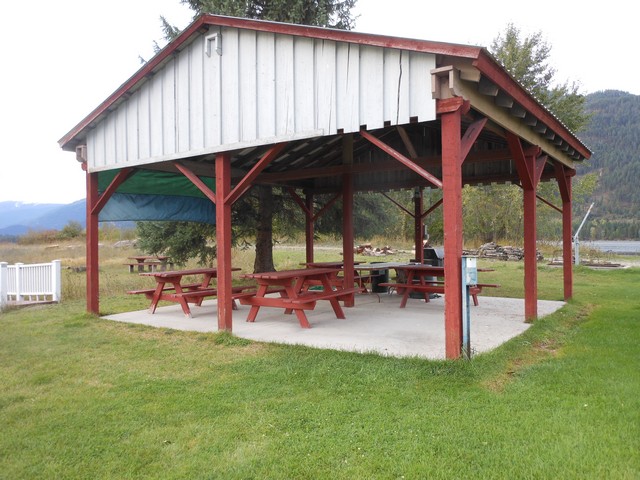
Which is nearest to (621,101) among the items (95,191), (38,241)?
(38,241)

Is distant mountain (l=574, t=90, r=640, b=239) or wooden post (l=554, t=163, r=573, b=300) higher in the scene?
distant mountain (l=574, t=90, r=640, b=239)

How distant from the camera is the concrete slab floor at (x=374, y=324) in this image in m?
5.61

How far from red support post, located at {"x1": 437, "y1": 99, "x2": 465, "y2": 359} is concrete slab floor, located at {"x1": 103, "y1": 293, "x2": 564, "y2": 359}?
50cm

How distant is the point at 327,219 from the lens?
572 inches

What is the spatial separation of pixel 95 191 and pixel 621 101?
160 m

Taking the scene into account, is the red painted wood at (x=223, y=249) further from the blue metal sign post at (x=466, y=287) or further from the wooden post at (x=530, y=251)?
the wooden post at (x=530, y=251)

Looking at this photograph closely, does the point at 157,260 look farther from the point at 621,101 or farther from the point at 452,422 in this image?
the point at 621,101

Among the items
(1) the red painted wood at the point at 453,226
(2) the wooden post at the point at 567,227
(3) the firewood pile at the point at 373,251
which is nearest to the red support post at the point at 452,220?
(1) the red painted wood at the point at 453,226

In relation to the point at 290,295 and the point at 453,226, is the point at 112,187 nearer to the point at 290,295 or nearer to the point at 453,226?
the point at 290,295

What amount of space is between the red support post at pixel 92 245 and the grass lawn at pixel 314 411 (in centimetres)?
218

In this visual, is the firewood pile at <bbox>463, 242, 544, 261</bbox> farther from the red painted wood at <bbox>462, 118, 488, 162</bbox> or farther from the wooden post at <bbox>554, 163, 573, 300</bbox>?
the red painted wood at <bbox>462, 118, 488, 162</bbox>

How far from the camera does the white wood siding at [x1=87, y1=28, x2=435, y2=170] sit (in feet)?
16.1

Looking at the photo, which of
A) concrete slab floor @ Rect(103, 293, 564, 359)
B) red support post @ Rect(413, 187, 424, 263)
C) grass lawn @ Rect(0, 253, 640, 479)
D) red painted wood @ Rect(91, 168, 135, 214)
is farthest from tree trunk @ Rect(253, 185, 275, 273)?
grass lawn @ Rect(0, 253, 640, 479)

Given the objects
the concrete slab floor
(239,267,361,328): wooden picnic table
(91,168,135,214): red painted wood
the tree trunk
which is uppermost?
(91,168,135,214): red painted wood
